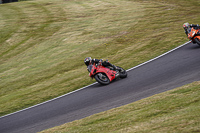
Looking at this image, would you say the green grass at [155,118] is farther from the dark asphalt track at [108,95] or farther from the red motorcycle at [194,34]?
the red motorcycle at [194,34]

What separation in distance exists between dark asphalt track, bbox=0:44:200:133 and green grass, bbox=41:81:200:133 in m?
1.41

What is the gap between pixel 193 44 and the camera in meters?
16.5

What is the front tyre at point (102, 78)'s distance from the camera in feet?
42.0

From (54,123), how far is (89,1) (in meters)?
33.4

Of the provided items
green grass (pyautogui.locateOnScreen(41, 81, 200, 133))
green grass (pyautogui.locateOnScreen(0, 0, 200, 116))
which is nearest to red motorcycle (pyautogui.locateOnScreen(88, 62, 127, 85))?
green grass (pyautogui.locateOnScreen(0, 0, 200, 116))

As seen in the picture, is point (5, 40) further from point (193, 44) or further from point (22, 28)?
point (193, 44)

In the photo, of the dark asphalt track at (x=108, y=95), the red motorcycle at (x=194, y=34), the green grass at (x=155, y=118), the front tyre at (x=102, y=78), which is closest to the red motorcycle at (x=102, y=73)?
the front tyre at (x=102, y=78)

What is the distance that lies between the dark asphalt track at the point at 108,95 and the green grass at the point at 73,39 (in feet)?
4.97

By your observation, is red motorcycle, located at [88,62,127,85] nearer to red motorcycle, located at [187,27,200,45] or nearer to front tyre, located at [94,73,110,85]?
front tyre, located at [94,73,110,85]

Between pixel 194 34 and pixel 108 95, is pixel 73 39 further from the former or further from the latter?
pixel 108 95

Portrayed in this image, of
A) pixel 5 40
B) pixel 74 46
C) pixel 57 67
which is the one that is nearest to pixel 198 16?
pixel 74 46

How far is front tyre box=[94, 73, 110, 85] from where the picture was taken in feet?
42.0

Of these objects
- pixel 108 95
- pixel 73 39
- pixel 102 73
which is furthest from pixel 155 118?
pixel 73 39

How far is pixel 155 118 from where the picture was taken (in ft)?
21.4
